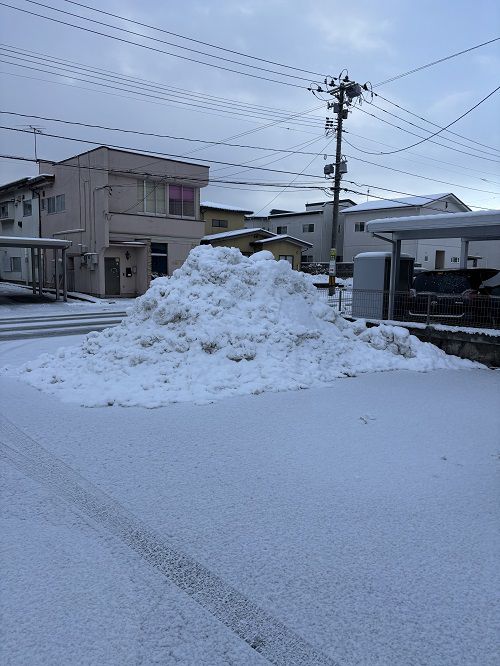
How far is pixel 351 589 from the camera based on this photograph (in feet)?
9.16

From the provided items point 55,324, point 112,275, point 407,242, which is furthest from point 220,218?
point 55,324

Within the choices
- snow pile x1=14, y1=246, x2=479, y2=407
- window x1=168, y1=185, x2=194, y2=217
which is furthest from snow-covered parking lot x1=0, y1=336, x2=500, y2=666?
window x1=168, y1=185, x2=194, y2=217

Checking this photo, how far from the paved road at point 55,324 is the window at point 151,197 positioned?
8.83m

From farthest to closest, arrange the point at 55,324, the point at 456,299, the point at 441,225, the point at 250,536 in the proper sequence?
the point at 55,324, the point at 441,225, the point at 456,299, the point at 250,536

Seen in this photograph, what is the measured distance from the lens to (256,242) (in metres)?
35.6

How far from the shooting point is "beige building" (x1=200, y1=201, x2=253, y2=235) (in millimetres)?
38469

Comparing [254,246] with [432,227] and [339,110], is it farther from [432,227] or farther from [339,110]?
[432,227]

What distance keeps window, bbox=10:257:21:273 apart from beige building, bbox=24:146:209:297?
6566 millimetres

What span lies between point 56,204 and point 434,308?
81.5 ft

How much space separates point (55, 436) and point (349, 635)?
3.80 meters

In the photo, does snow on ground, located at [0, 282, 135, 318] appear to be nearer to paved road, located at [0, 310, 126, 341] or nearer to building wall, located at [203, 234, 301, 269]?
paved road, located at [0, 310, 126, 341]

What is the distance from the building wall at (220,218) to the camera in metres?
38.5

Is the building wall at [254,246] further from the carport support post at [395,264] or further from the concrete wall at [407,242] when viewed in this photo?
the carport support post at [395,264]

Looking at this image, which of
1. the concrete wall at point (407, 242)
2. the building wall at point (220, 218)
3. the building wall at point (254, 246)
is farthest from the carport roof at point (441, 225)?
the building wall at point (220, 218)
